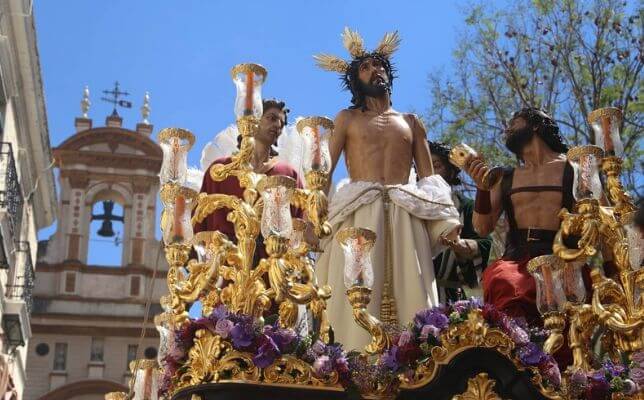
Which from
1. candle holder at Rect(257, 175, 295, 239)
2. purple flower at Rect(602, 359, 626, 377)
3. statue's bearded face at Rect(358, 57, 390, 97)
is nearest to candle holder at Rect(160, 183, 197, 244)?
candle holder at Rect(257, 175, 295, 239)

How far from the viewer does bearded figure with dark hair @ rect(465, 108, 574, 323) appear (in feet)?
26.8

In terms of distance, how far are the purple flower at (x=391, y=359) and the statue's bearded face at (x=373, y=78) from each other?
2.89 meters

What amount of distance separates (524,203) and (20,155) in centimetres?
1817

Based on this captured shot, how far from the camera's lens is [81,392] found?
3700 centimetres

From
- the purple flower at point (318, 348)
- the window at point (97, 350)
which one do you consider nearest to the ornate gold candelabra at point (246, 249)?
the purple flower at point (318, 348)

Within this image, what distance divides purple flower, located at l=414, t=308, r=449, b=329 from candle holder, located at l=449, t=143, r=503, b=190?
4.15 feet

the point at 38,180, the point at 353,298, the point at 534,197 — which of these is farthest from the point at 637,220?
the point at 38,180

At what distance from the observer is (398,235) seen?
880cm

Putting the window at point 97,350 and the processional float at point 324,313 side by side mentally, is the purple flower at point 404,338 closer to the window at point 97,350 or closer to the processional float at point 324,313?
the processional float at point 324,313

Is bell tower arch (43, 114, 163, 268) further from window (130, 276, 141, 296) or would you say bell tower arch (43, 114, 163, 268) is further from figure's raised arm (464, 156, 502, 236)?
figure's raised arm (464, 156, 502, 236)

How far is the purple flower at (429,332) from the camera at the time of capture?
7.02 meters

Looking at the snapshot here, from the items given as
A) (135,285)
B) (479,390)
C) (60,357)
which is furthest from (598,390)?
(135,285)

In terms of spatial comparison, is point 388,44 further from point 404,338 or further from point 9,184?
point 9,184

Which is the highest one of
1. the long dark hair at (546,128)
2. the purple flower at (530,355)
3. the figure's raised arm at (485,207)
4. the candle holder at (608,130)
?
the long dark hair at (546,128)
